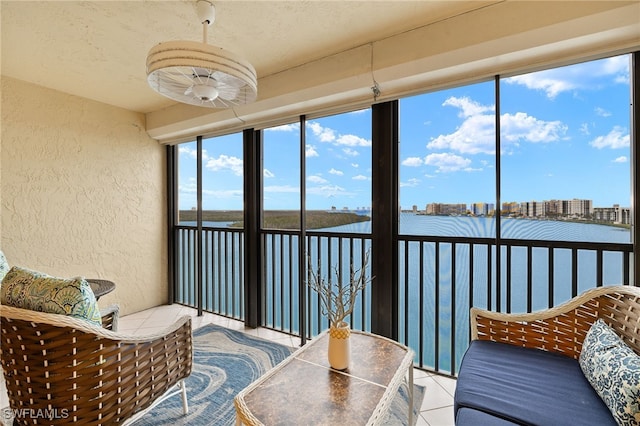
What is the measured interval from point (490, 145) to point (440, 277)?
110 cm

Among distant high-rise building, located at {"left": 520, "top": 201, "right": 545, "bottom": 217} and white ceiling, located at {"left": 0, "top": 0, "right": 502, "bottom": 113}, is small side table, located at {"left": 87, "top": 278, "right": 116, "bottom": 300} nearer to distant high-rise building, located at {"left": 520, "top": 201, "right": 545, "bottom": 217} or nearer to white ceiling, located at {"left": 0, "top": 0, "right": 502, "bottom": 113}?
white ceiling, located at {"left": 0, "top": 0, "right": 502, "bottom": 113}

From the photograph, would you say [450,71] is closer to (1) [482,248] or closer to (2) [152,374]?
(1) [482,248]

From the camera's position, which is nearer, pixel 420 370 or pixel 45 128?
pixel 420 370

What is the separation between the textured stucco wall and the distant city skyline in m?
1.98

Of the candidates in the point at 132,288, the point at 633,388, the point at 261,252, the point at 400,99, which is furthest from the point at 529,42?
the point at 132,288

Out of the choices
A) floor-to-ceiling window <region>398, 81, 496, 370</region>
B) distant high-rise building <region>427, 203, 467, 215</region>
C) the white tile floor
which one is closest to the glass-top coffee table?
the white tile floor

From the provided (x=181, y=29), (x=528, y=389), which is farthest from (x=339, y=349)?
(x=181, y=29)

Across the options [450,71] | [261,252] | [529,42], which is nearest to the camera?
[529,42]

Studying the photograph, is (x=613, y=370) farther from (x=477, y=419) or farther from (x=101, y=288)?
(x=101, y=288)

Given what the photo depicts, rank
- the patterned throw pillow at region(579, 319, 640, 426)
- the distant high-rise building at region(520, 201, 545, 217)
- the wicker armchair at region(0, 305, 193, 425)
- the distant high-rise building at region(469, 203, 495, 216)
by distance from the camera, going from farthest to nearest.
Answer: the distant high-rise building at region(469, 203, 495, 216) < the distant high-rise building at region(520, 201, 545, 217) < the wicker armchair at region(0, 305, 193, 425) < the patterned throw pillow at region(579, 319, 640, 426)

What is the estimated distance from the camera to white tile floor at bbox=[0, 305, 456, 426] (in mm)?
1823

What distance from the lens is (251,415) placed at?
110 centimetres

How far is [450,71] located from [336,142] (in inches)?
43.4

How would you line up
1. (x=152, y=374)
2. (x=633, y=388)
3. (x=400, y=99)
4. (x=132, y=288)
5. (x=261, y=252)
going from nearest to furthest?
(x=633, y=388)
(x=152, y=374)
(x=400, y=99)
(x=261, y=252)
(x=132, y=288)
